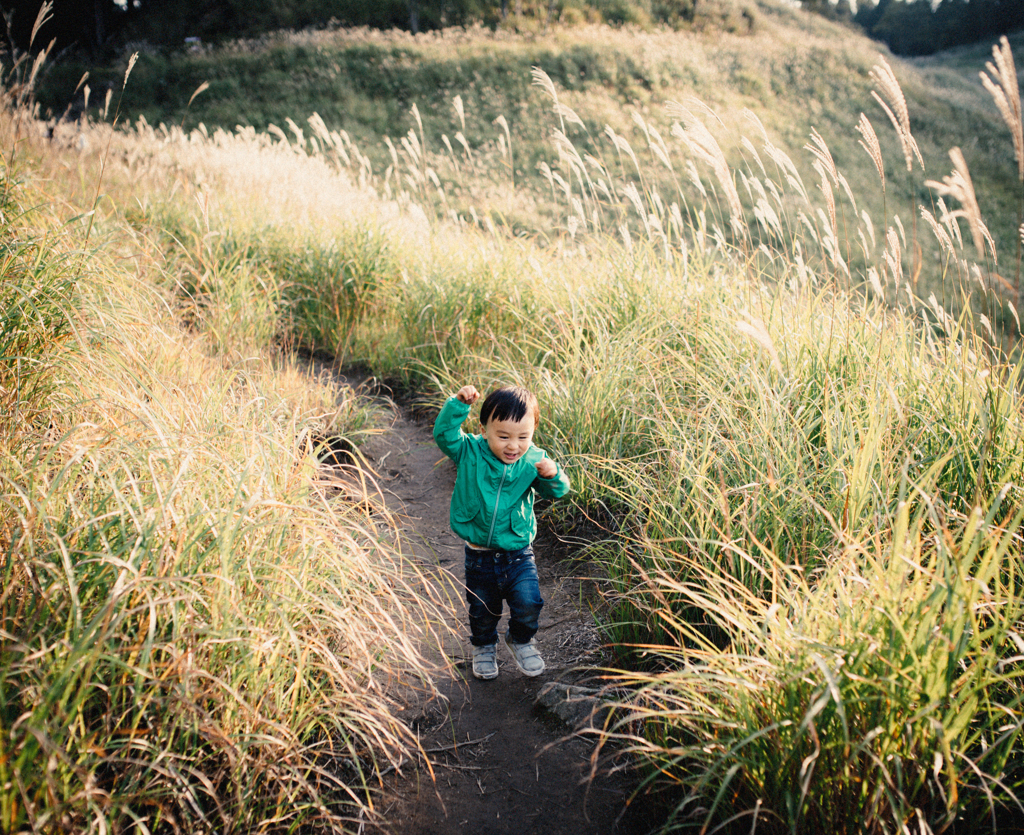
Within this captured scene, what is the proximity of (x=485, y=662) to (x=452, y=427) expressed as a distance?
3.04 ft

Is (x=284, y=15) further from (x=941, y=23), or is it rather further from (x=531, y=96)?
(x=941, y=23)

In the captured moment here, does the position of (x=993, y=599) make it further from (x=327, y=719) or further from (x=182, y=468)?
(x=182, y=468)

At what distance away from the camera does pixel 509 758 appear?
1868 mm

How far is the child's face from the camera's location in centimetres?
221

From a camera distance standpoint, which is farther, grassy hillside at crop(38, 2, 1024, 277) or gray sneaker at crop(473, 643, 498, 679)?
grassy hillside at crop(38, 2, 1024, 277)

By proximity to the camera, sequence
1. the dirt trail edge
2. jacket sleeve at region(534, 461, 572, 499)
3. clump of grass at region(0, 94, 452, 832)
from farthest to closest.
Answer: jacket sleeve at region(534, 461, 572, 499)
the dirt trail edge
clump of grass at region(0, 94, 452, 832)

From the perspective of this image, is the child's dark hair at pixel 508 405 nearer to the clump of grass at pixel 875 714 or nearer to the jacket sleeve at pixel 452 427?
the jacket sleeve at pixel 452 427

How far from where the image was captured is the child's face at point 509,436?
221cm

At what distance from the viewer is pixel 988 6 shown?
43719 millimetres

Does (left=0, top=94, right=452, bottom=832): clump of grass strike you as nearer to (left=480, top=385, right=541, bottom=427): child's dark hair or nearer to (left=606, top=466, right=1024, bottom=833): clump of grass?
(left=480, top=385, right=541, bottom=427): child's dark hair

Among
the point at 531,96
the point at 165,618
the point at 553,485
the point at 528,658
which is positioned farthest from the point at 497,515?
the point at 531,96

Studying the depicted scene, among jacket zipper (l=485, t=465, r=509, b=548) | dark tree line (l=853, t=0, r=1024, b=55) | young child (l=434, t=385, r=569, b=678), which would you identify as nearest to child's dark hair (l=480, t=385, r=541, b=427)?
young child (l=434, t=385, r=569, b=678)

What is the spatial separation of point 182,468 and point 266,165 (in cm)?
680

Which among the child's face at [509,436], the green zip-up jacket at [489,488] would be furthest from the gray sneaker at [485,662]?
the child's face at [509,436]
